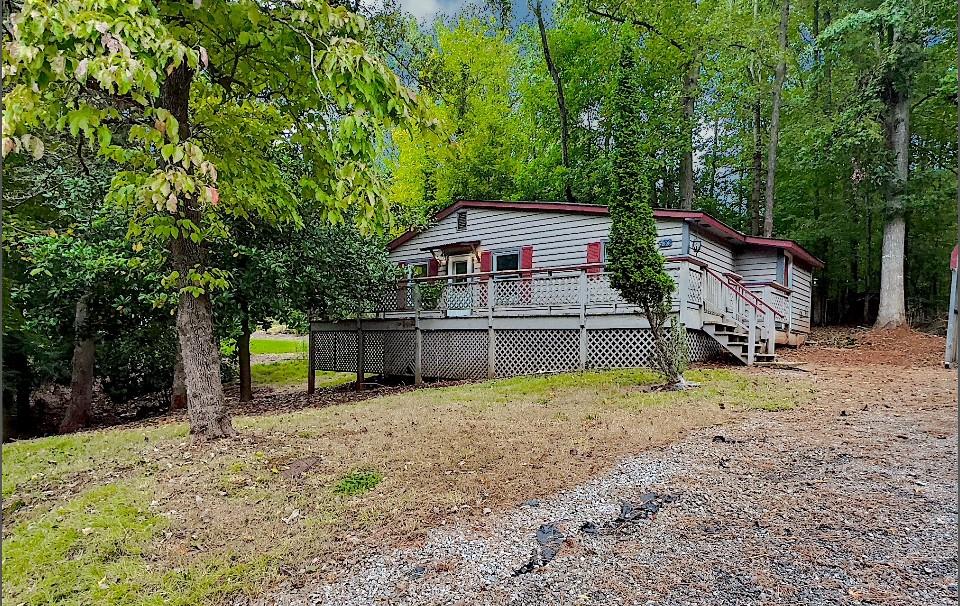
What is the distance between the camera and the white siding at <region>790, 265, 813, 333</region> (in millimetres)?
14984

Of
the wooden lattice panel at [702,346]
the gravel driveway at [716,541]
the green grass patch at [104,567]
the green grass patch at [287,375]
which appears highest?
the wooden lattice panel at [702,346]

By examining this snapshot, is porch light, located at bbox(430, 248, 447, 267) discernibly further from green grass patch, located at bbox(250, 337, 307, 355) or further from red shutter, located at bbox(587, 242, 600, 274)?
green grass patch, located at bbox(250, 337, 307, 355)

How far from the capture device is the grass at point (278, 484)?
309 cm

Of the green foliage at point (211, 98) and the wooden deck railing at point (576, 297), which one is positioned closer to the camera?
the green foliage at point (211, 98)

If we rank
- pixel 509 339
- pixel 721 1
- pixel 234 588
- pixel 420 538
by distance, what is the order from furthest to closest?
pixel 721 1 → pixel 509 339 → pixel 420 538 → pixel 234 588

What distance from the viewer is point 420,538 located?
334 centimetres

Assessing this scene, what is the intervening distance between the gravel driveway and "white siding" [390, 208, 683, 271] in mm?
8084

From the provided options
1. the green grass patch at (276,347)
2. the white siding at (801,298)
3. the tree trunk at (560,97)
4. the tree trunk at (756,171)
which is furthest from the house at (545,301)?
the green grass patch at (276,347)

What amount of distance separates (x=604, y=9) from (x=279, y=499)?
19.6 metres

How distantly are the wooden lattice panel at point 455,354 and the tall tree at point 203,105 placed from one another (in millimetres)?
5962

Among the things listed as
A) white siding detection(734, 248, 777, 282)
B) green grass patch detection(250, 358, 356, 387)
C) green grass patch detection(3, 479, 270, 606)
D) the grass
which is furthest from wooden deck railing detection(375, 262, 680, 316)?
green grass patch detection(3, 479, 270, 606)

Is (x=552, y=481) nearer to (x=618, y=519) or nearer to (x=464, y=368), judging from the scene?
(x=618, y=519)

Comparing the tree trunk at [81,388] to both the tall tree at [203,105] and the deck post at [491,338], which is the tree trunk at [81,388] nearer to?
the tall tree at [203,105]

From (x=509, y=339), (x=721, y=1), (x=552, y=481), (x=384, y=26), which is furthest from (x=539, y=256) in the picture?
(x=721, y=1)
